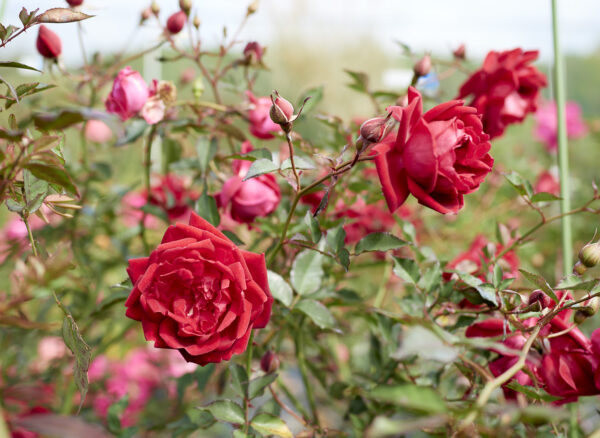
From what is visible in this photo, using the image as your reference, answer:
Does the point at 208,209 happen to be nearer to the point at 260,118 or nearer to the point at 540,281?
the point at 260,118

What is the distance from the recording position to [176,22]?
52 centimetres

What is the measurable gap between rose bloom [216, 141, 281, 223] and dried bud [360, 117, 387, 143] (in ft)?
0.53

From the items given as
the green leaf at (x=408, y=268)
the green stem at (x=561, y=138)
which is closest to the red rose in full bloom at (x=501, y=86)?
the green stem at (x=561, y=138)

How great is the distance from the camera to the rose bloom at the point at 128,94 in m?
0.46

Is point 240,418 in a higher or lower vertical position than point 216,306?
lower

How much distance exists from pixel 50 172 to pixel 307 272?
0.24 meters

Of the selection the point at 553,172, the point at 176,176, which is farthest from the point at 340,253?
the point at 553,172

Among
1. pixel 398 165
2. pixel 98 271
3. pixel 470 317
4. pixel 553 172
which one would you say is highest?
pixel 398 165

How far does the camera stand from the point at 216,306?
0.33 metres

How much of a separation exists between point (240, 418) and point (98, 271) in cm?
43

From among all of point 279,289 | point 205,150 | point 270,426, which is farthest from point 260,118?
point 270,426

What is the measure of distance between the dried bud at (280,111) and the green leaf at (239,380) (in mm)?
208

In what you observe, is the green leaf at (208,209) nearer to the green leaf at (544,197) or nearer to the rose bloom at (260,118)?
the rose bloom at (260,118)

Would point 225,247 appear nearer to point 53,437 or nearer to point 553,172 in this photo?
point 53,437
